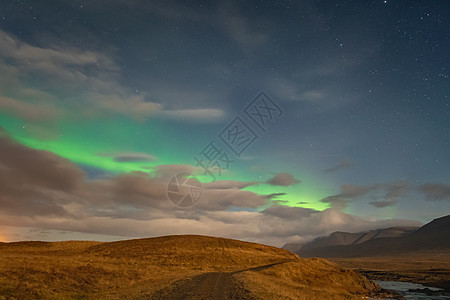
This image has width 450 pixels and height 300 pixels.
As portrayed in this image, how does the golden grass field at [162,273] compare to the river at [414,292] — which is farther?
the river at [414,292]

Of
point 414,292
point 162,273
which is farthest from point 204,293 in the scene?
point 414,292

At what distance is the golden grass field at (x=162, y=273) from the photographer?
23516mm

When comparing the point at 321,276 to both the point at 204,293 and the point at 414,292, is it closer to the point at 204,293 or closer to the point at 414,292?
the point at 414,292

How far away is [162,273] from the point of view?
40.2 metres

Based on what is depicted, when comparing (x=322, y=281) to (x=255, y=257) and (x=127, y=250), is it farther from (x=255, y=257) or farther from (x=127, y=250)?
(x=127, y=250)

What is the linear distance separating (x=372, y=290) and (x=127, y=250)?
53647 millimetres

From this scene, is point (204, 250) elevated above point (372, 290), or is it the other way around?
point (204, 250)

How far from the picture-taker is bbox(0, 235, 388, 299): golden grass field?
2352 centimetres

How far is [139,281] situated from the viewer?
102ft

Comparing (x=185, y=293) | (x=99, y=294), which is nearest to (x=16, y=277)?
(x=99, y=294)

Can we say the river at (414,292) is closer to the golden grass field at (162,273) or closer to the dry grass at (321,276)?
the dry grass at (321,276)

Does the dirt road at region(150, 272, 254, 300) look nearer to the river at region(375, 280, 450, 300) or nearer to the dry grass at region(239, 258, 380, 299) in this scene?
the dry grass at region(239, 258, 380, 299)

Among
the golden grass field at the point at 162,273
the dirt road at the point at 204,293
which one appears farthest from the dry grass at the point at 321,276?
the dirt road at the point at 204,293

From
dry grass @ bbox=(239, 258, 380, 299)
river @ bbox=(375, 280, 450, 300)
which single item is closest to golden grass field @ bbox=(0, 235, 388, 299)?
dry grass @ bbox=(239, 258, 380, 299)
